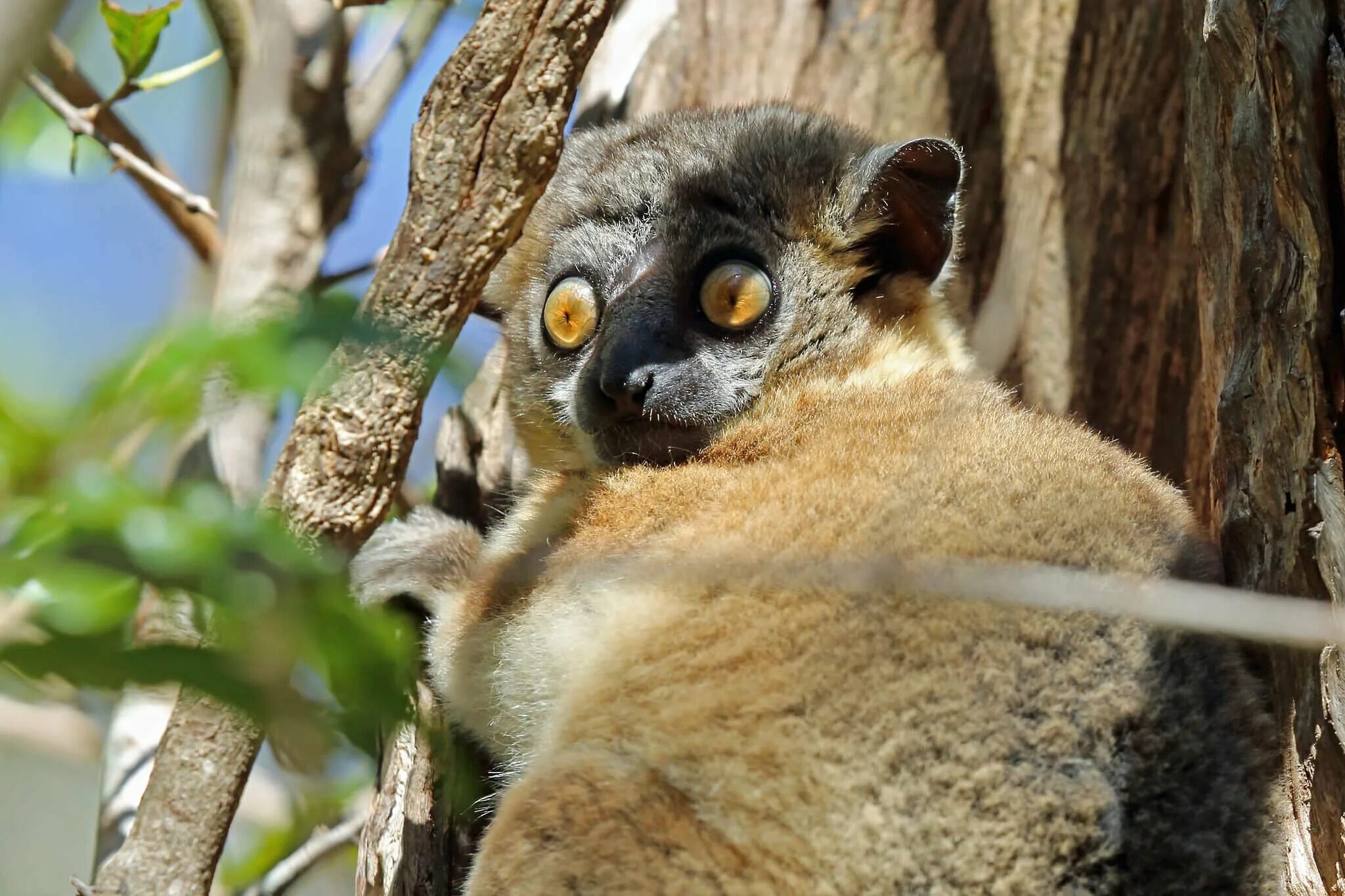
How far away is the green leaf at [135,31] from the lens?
4.25 metres

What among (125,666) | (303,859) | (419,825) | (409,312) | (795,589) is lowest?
(303,859)

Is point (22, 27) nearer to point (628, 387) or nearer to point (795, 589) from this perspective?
point (795, 589)

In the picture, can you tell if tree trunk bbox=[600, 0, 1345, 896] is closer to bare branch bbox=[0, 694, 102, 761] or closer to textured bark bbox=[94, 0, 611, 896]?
textured bark bbox=[94, 0, 611, 896]

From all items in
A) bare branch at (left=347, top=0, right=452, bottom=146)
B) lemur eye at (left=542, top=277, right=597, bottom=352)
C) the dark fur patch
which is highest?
bare branch at (left=347, top=0, right=452, bottom=146)

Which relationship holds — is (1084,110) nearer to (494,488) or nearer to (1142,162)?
(1142,162)

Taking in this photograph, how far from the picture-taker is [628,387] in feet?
13.4

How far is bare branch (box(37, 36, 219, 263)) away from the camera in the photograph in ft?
16.7

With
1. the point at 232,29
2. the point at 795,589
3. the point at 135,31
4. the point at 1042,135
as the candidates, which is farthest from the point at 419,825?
the point at 1042,135

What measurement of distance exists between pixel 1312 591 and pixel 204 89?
538 centimetres

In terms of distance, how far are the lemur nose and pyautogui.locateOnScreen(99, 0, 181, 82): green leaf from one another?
191 centimetres

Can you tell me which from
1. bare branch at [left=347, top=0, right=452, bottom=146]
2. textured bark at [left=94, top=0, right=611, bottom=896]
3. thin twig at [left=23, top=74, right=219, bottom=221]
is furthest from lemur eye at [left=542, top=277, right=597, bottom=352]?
bare branch at [left=347, top=0, right=452, bottom=146]

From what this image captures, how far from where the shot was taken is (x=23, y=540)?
1768 millimetres

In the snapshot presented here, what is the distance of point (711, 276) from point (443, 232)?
1056 millimetres

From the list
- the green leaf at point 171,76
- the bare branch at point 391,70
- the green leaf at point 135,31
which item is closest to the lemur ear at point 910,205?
the bare branch at point 391,70
